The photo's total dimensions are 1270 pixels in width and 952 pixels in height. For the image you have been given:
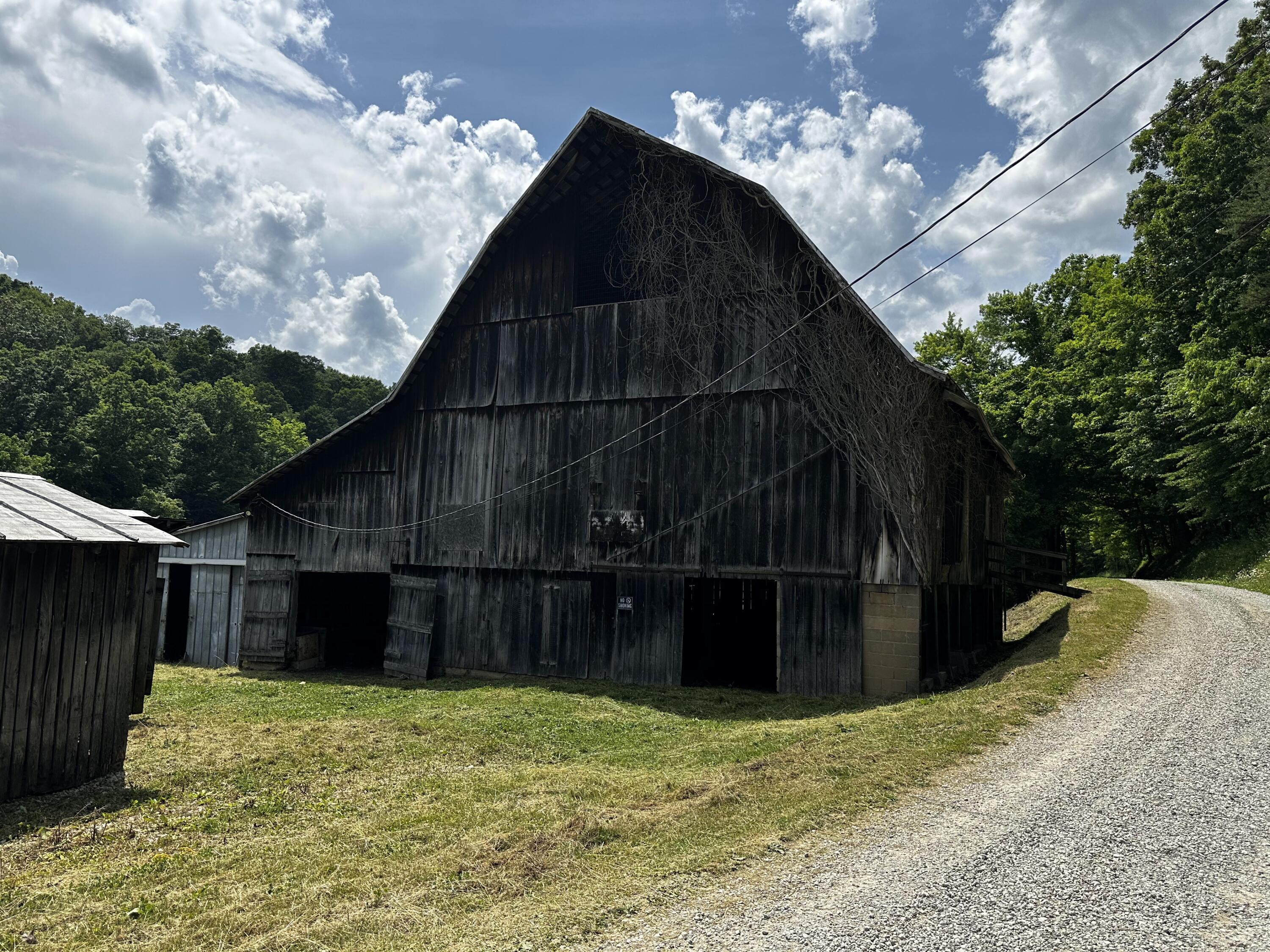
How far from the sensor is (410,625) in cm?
1764

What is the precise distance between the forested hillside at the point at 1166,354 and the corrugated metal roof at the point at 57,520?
2774cm

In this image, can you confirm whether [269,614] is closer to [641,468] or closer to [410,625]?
[410,625]

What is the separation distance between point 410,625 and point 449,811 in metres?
10.8

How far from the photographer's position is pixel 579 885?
218 inches

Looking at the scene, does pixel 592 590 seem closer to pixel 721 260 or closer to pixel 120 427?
pixel 721 260

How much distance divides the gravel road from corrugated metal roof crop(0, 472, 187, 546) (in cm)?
716

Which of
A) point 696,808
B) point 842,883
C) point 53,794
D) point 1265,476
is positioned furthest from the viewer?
point 1265,476

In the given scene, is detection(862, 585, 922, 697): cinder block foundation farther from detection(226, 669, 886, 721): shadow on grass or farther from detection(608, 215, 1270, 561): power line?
detection(608, 215, 1270, 561): power line

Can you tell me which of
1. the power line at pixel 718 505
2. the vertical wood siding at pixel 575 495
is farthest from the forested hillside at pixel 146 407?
the power line at pixel 718 505

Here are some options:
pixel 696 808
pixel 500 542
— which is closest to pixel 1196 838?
pixel 696 808

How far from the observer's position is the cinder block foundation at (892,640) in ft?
43.3

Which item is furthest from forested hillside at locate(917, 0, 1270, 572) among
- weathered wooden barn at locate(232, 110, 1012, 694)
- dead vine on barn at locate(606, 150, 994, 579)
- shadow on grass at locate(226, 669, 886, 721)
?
shadow on grass at locate(226, 669, 886, 721)

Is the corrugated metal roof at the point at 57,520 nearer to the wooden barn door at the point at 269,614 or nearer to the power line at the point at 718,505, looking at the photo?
the power line at the point at 718,505

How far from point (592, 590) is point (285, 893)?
10.5 meters
